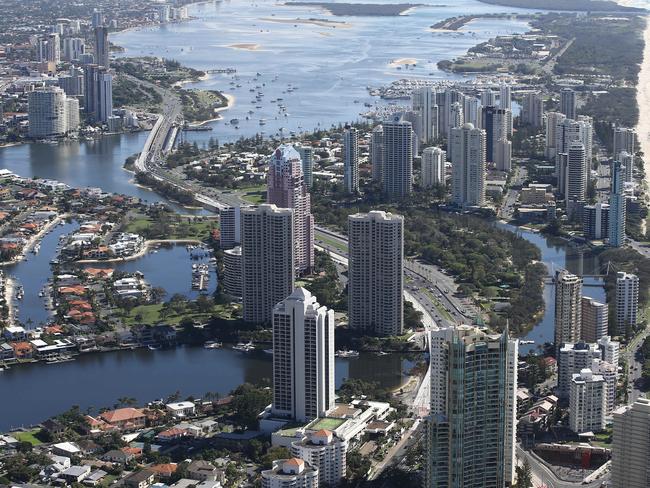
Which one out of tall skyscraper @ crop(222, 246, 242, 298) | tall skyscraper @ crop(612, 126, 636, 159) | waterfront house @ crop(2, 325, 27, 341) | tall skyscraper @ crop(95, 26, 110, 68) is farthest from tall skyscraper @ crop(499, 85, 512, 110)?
waterfront house @ crop(2, 325, 27, 341)

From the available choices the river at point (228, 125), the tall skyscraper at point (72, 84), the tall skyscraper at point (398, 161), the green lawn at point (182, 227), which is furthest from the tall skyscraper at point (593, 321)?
the tall skyscraper at point (72, 84)

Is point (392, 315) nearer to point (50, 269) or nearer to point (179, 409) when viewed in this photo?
point (179, 409)

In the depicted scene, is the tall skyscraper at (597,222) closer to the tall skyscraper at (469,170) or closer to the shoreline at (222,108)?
the tall skyscraper at (469,170)

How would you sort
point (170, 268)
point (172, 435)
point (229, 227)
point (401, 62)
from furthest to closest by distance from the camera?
point (401, 62) < point (229, 227) < point (170, 268) < point (172, 435)

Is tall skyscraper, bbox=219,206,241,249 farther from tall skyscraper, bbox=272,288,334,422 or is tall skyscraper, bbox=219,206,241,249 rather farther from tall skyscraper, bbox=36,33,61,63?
tall skyscraper, bbox=36,33,61,63

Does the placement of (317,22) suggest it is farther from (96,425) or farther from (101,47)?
(96,425)

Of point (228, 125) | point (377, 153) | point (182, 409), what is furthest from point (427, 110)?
point (182, 409)
